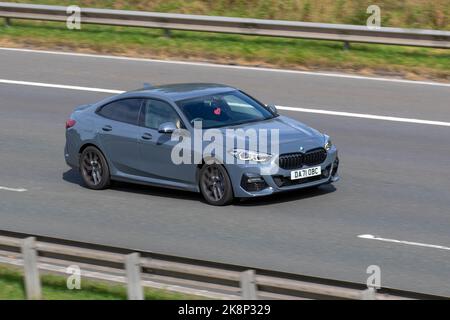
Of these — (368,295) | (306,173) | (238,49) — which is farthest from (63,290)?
(238,49)

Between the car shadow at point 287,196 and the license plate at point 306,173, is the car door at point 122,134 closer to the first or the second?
the car shadow at point 287,196

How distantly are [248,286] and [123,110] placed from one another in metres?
7.18

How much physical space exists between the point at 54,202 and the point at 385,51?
10.5 meters

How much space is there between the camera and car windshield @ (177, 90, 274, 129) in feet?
48.8

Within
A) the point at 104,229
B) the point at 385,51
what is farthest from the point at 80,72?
the point at 104,229

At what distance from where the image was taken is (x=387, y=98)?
20.4 m

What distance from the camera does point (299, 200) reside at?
1462 centimetres

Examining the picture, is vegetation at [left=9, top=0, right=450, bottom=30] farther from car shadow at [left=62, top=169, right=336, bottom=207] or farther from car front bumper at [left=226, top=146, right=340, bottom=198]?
car front bumper at [left=226, top=146, right=340, bottom=198]

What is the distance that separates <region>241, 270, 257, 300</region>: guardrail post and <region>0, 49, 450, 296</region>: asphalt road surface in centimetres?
248

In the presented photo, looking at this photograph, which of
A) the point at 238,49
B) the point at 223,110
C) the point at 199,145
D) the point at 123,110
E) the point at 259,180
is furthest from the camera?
the point at 238,49

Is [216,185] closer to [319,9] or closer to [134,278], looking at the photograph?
[134,278]

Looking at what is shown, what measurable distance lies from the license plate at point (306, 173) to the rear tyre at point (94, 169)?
302cm

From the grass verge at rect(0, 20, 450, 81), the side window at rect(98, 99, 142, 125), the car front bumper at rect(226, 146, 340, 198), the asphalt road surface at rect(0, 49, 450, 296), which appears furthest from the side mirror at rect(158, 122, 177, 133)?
the grass verge at rect(0, 20, 450, 81)

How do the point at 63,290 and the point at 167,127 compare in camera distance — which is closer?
the point at 63,290
